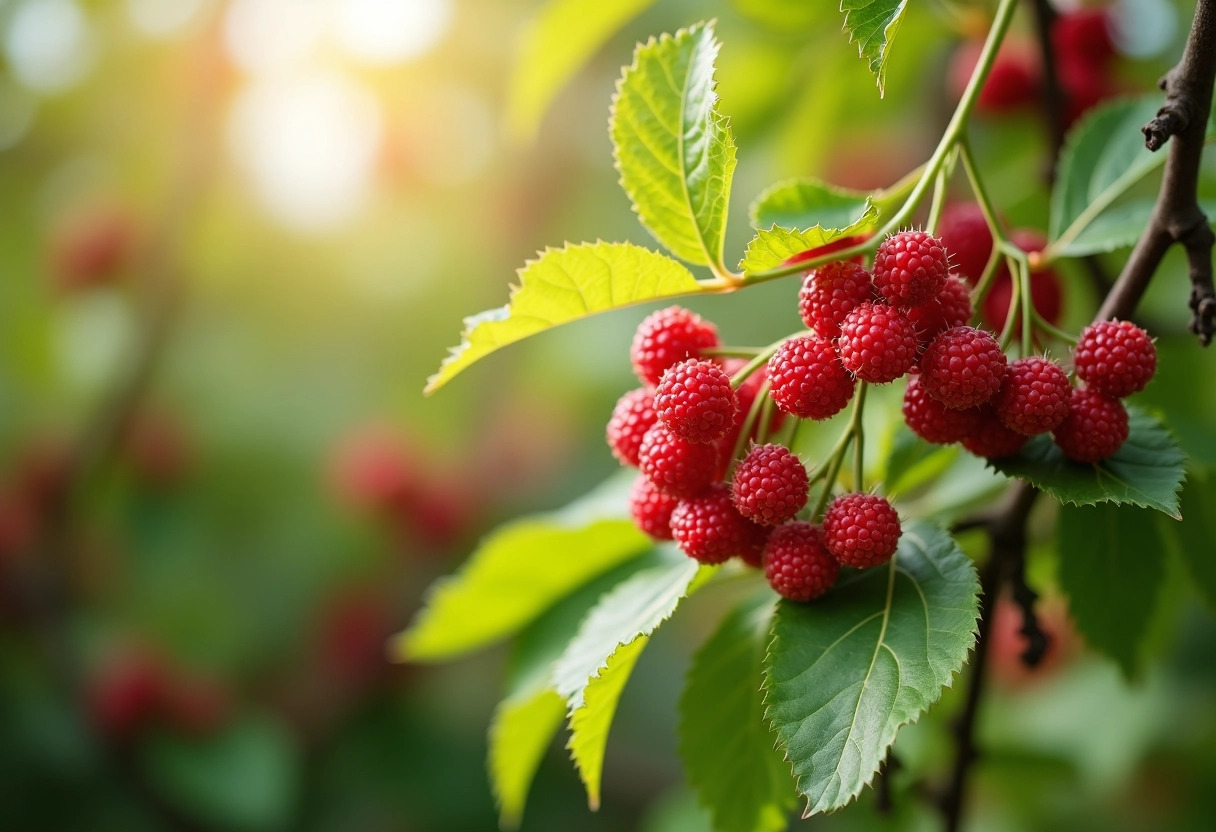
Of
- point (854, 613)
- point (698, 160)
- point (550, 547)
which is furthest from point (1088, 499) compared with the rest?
point (550, 547)

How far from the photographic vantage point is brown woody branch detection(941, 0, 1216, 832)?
30.5 inches

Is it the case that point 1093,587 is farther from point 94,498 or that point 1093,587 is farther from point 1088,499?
point 94,498

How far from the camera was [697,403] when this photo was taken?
2.61ft

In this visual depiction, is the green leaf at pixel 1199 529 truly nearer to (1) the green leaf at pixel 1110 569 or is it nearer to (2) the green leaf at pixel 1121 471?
(1) the green leaf at pixel 1110 569

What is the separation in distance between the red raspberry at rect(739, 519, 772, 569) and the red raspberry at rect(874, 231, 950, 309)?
23 cm

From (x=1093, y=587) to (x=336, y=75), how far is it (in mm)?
2627

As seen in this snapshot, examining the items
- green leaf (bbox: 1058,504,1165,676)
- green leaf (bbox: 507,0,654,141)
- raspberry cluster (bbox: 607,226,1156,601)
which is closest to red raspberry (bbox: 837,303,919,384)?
raspberry cluster (bbox: 607,226,1156,601)

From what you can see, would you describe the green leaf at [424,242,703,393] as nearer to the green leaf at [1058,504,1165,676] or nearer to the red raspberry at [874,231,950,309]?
the red raspberry at [874,231,950,309]

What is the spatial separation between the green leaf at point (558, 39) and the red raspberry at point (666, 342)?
687 mm

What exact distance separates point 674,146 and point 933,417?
32 cm

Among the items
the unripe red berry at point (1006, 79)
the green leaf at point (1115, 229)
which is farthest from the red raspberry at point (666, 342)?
the unripe red berry at point (1006, 79)

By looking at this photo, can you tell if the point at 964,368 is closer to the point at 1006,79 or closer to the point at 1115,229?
the point at 1115,229

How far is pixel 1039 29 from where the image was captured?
1.39m

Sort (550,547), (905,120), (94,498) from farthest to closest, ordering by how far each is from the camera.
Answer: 1. (94,498)
2. (905,120)
3. (550,547)
